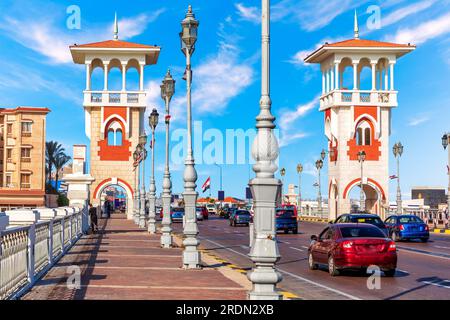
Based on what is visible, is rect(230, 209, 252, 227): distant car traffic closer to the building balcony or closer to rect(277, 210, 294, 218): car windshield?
rect(277, 210, 294, 218): car windshield

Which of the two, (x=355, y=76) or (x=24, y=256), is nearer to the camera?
(x=24, y=256)

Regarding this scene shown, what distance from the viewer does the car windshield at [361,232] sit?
65.6ft

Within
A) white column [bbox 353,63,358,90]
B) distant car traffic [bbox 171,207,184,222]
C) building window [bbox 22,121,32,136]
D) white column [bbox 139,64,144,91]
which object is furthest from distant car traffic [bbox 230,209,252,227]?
building window [bbox 22,121,32,136]

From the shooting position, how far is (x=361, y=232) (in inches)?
797

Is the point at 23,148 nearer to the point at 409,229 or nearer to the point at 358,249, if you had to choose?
the point at 409,229

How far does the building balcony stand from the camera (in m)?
79.3

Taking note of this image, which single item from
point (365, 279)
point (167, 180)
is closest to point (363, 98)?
point (167, 180)

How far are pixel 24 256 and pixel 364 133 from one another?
228ft

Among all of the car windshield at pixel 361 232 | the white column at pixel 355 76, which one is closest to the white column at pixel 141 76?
the white column at pixel 355 76

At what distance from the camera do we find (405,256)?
Result: 27438 millimetres

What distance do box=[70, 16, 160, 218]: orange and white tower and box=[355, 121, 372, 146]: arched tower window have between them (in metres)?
24.7
